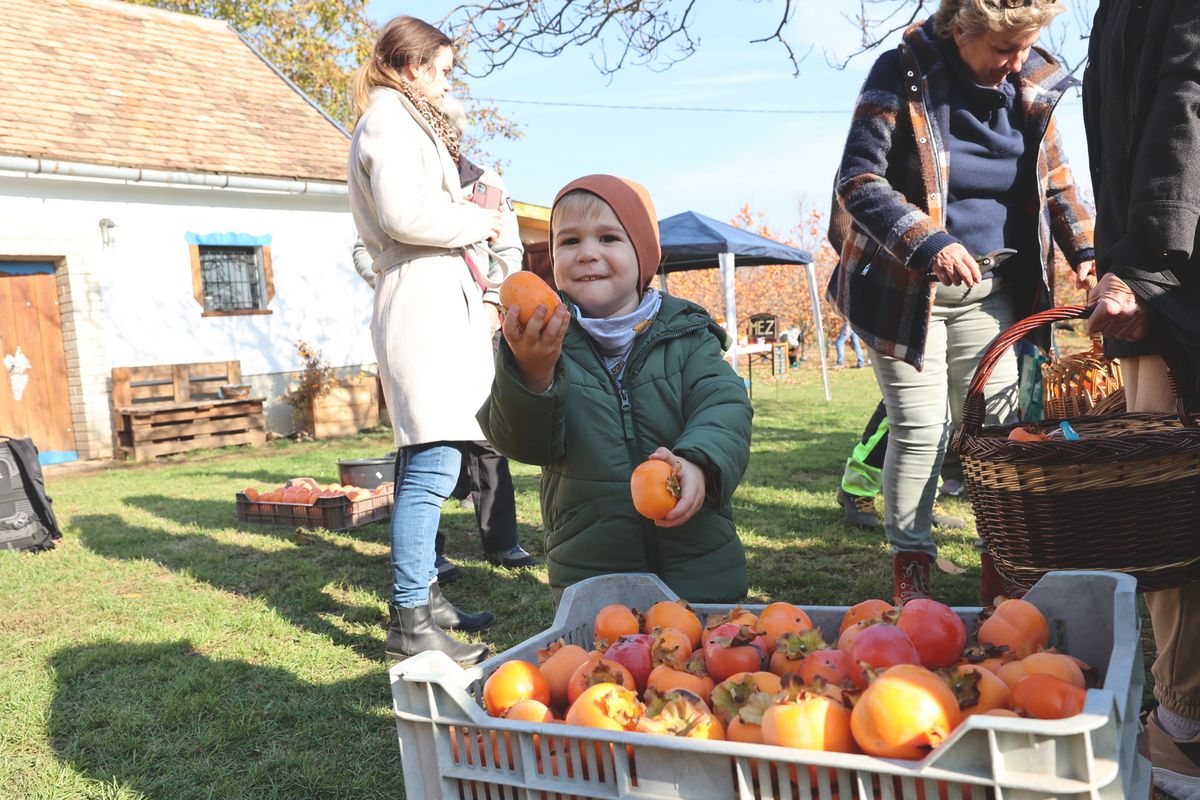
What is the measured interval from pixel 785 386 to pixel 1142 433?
1480 centimetres

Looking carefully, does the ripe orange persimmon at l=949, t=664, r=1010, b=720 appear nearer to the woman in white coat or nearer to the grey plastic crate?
the grey plastic crate

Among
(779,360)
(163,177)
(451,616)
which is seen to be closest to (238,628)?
(451,616)

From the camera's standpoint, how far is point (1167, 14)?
1830 mm

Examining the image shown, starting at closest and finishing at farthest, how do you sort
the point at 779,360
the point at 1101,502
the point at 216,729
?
the point at 1101,502, the point at 216,729, the point at 779,360

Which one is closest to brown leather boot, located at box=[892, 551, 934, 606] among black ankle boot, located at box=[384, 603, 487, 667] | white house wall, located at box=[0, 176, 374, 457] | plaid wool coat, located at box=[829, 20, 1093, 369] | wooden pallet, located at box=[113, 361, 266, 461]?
plaid wool coat, located at box=[829, 20, 1093, 369]

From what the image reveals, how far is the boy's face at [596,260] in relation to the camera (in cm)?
217

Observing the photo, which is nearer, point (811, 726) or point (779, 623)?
point (811, 726)

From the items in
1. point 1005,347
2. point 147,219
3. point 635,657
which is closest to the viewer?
point 635,657

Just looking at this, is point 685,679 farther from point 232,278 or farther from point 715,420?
point 232,278

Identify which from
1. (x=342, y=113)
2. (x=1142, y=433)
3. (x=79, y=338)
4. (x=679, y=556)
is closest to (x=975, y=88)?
(x=1142, y=433)

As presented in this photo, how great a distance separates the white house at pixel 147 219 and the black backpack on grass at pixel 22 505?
5.72 metres

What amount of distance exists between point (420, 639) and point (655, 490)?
5.72 ft

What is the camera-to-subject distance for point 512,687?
1.31 metres

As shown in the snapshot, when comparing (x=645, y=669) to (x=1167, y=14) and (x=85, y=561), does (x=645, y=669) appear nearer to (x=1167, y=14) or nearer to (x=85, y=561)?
(x=1167, y=14)
